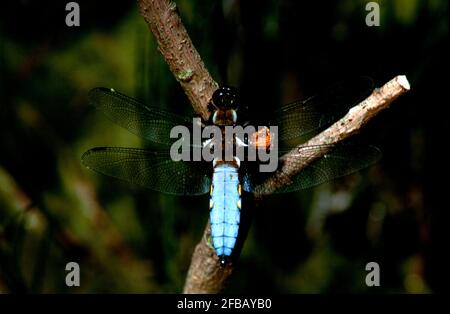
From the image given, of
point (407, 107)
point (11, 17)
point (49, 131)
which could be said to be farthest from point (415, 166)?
point (11, 17)

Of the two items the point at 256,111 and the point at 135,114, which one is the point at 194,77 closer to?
the point at 135,114

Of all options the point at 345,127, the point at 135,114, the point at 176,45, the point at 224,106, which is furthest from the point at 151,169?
the point at 345,127

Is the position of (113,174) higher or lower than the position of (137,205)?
lower

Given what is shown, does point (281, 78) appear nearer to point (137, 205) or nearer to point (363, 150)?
point (137, 205)

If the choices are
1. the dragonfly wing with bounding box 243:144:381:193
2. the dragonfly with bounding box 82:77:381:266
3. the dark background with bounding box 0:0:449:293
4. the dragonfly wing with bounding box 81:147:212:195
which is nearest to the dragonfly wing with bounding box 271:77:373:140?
the dragonfly with bounding box 82:77:381:266

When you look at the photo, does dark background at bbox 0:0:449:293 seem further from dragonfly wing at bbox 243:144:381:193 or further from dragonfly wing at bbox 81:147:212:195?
dragonfly wing at bbox 243:144:381:193

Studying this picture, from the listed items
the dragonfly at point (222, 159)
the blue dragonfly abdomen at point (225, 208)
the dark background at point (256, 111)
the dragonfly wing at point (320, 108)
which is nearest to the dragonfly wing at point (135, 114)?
the dragonfly at point (222, 159)
